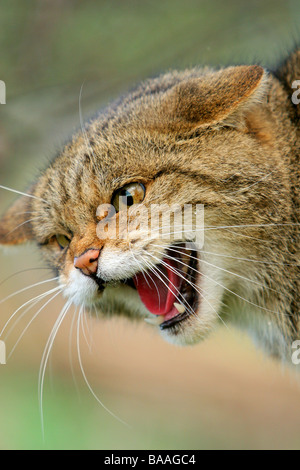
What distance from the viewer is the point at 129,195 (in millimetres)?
Answer: 2488

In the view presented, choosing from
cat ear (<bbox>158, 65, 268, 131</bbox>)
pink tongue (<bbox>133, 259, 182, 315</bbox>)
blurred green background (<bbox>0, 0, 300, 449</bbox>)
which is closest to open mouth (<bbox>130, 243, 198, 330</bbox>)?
pink tongue (<bbox>133, 259, 182, 315</bbox>)

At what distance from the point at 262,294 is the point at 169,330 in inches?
19.0

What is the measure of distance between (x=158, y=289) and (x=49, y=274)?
0.69 metres

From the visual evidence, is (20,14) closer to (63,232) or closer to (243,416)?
(63,232)

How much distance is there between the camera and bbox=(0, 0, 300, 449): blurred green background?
3.30 m

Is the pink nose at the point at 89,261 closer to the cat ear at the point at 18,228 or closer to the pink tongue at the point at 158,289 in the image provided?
the pink tongue at the point at 158,289

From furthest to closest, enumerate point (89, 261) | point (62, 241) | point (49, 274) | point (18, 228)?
point (18, 228), point (49, 274), point (62, 241), point (89, 261)

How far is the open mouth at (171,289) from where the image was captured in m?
2.57

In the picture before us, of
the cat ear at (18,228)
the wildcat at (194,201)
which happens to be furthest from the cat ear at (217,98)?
the cat ear at (18,228)

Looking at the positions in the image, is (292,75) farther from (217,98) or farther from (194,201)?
(194,201)

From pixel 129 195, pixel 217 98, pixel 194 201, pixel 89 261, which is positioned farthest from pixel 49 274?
pixel 217 98

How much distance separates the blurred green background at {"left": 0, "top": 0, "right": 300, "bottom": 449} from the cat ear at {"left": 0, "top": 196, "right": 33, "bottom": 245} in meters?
0.14
